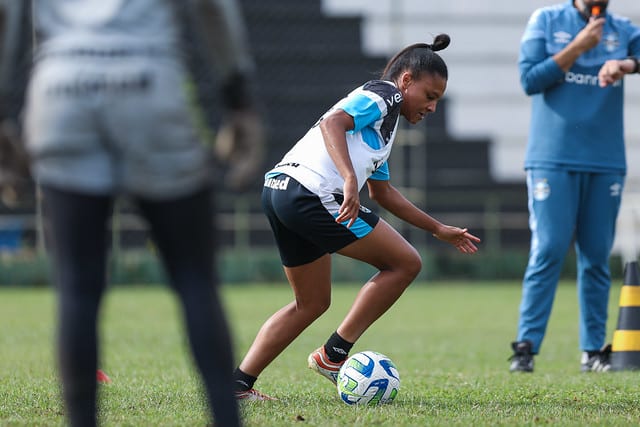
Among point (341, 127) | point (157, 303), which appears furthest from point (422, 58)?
point (157, 303)

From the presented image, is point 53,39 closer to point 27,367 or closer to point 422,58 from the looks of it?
point 422,58

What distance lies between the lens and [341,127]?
4.45 m

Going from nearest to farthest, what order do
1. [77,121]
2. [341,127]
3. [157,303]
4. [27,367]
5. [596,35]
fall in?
[77,121]
[341,127]
[596,35]
[27,367]
[157,303]

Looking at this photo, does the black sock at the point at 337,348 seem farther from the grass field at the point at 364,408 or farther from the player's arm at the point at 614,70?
the player's arm at the point at 614,70

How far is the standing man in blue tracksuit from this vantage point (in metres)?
6.30

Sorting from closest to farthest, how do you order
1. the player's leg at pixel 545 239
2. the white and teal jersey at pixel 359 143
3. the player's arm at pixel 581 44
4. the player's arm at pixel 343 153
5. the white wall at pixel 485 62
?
the player's arm at pixel 343 153 < the white and teal jersey at pixel 359 143 < the player's arm at pixel 581 44 < the player's leg at pixel 545 239 < the white wall at pixel 485 62

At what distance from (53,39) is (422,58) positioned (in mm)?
2236

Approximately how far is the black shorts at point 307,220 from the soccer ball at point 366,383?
0.50 meters

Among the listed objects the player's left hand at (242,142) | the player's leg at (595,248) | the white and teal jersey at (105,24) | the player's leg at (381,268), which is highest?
the white and teal jersey at (105,24)

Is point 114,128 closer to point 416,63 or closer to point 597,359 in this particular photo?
point 416,63

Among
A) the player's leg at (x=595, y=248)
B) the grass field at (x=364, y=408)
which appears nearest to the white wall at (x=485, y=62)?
the grass field at (x=364, y=408)

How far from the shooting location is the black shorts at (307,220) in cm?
455

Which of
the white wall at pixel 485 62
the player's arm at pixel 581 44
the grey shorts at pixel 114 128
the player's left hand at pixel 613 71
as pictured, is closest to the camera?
the grey shorts at pixel 114 128

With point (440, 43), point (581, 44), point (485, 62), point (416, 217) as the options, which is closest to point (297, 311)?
point (416, 217)
